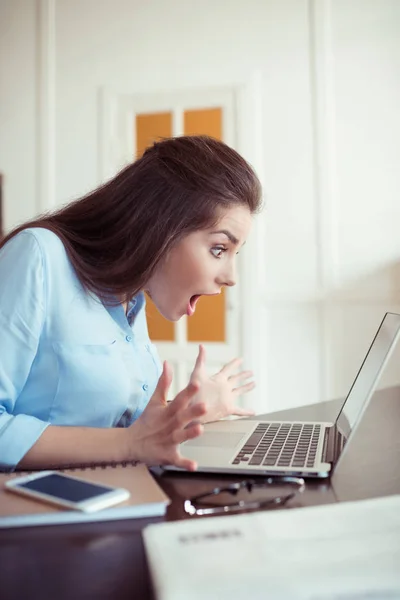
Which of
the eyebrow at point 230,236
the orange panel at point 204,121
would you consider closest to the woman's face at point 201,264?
the eyebrow at point 230,236

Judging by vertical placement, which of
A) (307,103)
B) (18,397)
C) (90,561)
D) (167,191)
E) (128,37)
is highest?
(128,37)

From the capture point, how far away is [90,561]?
64 cm

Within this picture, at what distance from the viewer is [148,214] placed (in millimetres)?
1403

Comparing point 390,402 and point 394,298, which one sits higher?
point 394,298

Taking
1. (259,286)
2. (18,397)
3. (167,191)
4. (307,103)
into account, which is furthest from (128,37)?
(18,397)

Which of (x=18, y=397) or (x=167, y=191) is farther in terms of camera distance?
(x=167, y=191)

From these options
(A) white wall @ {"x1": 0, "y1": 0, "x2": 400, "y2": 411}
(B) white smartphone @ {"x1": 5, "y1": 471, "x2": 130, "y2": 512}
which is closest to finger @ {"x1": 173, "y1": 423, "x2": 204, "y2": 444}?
(B) white smartphone @ {"x1": 5, "y1": 471, "x2": 130, "y2": 512}

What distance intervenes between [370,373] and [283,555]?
0.60 m

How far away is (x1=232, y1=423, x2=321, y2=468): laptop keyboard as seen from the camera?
0.96 m

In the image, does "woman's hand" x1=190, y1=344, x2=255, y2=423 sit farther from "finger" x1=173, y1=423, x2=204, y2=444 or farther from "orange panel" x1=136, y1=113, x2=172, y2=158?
"orange panel" x1=136, y1=113, x2=172, y2=158

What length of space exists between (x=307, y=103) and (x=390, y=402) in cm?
265

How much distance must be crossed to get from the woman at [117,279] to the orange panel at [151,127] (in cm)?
280

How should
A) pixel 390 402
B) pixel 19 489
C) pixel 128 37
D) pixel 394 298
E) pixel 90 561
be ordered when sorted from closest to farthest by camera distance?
pixel 90 561 → pixel 19 489 → pixel 390 402 → pixel 394 298 → pixel 128 37

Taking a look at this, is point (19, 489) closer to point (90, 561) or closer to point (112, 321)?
point (90, 561)
